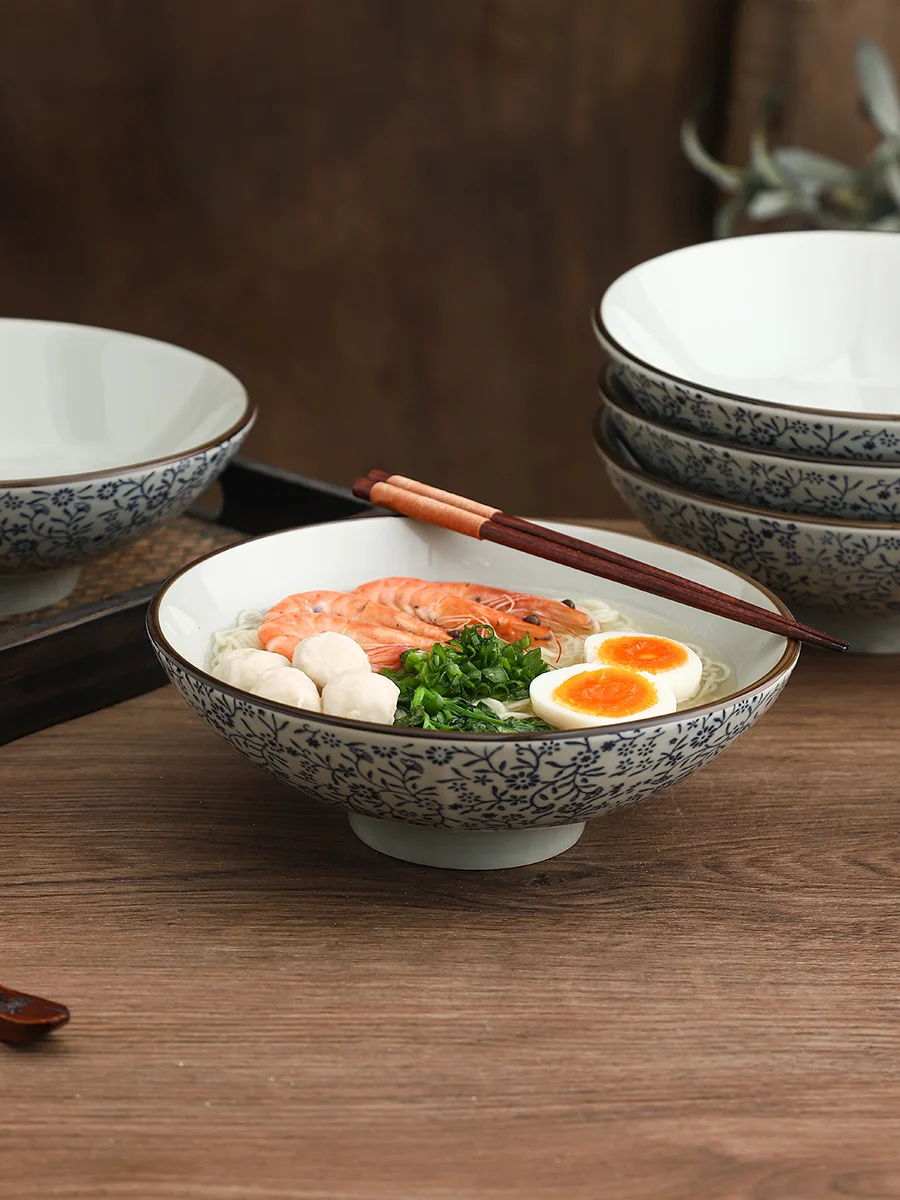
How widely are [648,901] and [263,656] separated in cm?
32

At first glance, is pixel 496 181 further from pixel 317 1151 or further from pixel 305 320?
pixel 317 1151

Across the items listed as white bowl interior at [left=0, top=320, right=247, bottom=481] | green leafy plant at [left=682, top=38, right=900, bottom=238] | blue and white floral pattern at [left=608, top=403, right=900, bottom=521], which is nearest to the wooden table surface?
blue and white floral pattern at [left=608, top=403, right=900, bottom=521]

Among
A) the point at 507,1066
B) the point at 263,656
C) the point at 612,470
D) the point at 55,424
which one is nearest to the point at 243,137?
the point at 55,424

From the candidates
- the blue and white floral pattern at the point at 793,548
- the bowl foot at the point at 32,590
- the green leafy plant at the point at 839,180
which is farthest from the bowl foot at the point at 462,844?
the green leafy plant at the point at 839,180

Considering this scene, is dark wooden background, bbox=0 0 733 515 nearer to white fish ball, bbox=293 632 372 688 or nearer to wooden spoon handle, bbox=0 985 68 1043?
white fish ball, bbox=293 632 372 688

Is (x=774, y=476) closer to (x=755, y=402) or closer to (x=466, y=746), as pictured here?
(x=755, y=402)

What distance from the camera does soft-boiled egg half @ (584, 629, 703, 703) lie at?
39.8 inches

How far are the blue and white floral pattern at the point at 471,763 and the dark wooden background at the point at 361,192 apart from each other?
2.51 meters

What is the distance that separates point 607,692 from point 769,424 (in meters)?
0.35

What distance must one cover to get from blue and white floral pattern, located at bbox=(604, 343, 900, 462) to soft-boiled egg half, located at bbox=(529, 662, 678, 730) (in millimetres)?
303

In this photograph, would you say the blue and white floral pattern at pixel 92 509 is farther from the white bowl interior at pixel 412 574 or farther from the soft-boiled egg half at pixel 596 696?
the soft-boiled egg half at pixel 596 696

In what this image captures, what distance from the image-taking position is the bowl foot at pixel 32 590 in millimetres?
1344

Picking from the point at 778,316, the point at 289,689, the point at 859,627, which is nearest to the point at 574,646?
the point at 289,689

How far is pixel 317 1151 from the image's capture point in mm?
742
